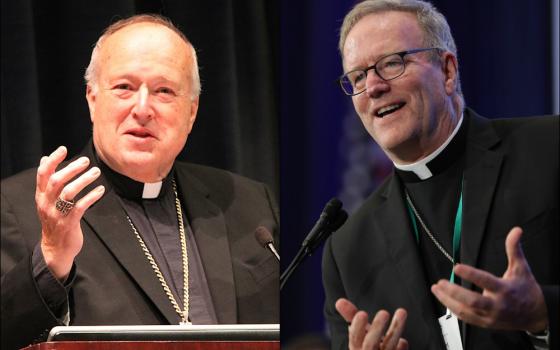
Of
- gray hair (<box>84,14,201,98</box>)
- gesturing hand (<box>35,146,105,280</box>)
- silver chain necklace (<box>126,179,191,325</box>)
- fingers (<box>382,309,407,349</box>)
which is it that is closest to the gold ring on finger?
gesturing hand (<box>35,146,105,280</box>)

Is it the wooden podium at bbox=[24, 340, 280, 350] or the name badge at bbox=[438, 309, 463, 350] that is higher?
the name badge at bbox=[438, 309, 463, 350]

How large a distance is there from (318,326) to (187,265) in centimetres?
121

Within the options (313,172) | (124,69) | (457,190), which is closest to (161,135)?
(124,69)

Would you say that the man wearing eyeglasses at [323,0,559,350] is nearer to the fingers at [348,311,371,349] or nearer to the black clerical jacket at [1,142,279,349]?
the fingers at [348,311,371,349]

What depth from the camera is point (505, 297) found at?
1583mm

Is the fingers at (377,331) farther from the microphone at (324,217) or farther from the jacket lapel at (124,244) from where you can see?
the jacket lapel at (124,244)

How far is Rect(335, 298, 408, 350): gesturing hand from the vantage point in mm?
1654

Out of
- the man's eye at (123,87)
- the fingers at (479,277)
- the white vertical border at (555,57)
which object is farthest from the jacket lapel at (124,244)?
the white vertical border at (555,57)

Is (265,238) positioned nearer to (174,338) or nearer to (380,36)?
(174,338)

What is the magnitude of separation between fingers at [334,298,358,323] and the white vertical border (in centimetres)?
60

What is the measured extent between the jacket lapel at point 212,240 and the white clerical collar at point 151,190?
0.29ft

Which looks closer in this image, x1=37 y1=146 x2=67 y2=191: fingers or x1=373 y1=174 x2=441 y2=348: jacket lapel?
x1=373 y1=174 x2=441 y2=348: jacket lapel

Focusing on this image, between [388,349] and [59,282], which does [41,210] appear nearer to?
[59,282]

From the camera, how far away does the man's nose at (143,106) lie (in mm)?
2854
